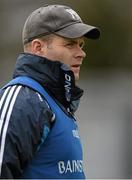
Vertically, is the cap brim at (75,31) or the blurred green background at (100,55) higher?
the cap brim at (75,31)

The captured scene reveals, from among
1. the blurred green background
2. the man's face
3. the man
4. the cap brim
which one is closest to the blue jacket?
the man

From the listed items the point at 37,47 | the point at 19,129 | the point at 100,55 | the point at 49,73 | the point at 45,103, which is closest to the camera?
the point at 19,129

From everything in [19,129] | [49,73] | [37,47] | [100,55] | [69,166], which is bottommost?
[100,55]

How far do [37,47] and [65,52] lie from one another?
15cm

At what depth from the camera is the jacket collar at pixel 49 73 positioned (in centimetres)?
434

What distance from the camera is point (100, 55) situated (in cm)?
1806

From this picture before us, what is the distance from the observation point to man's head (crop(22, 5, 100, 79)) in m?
4.47

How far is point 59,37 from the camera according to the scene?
14.8ft

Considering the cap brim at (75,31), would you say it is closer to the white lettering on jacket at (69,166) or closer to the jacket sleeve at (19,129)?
the jacket sleeve at (19,129)

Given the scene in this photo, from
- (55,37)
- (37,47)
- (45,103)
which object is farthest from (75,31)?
(45,103)

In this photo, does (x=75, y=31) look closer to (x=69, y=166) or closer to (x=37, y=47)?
(x=37, y=47)

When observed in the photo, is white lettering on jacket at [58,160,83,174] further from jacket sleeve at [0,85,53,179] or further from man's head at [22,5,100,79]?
man's head at [22,5,100,79]

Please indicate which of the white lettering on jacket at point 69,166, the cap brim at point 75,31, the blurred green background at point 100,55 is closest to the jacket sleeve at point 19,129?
the white lettering on jacket at point 69,166

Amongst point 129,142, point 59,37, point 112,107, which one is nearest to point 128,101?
point 112,107
